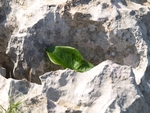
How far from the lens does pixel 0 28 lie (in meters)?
2.77

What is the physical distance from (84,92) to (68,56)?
1.87 feet

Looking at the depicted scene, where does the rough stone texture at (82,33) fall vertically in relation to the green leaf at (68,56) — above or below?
above

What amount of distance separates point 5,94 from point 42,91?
213 millimetres

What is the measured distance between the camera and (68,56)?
2.60 metres

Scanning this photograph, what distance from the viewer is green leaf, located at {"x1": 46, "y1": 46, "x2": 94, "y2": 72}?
2.54 meters

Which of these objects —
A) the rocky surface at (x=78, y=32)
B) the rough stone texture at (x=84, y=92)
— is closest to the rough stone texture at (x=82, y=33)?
the rocky surface at (x=78, y=32)

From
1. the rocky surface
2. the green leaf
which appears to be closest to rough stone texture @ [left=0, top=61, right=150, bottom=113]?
the rocky surface

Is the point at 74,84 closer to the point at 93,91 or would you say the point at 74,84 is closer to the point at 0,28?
the point at 93,91

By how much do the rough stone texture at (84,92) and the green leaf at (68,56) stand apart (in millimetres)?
371

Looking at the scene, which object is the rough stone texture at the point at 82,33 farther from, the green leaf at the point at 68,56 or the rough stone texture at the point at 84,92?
the rough stone texture at the point at 84,92

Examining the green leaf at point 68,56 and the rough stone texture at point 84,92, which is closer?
the rough stone texture at point 84,92

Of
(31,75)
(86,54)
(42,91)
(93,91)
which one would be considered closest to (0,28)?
(31,75)

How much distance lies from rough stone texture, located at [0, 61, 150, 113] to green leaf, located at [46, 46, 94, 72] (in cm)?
37

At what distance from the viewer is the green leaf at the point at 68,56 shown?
2.54 metres
